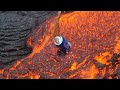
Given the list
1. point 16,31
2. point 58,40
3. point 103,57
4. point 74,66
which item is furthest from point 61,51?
point 16,31

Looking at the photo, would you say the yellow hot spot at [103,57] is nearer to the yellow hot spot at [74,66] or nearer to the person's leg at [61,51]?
the yellow hot spot at [74,66]

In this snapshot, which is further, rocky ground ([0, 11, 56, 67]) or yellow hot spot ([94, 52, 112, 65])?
rocky ground ([0, 11, 56, 67])

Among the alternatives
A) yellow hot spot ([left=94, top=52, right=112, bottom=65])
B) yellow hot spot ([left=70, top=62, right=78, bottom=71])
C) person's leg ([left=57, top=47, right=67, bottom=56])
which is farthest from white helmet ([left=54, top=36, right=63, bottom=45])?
yellow hot spot ([left=94, top=52, right=112, bottom=65])

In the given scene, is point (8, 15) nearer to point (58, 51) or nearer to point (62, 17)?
point (62, 17)

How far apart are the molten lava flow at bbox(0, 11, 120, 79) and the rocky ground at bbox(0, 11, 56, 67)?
12 centimetres

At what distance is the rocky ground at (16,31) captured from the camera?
2.82m

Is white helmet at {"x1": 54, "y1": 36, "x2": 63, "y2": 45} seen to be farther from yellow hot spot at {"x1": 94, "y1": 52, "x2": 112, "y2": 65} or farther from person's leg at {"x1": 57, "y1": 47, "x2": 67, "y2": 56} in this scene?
yellow hot spot at {"x1": 94, "y1": 52, "x2": 112, "y2": 65}

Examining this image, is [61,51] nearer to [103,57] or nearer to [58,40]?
[58,40]

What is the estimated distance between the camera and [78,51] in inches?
102

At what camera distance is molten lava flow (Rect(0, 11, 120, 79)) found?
2361mm

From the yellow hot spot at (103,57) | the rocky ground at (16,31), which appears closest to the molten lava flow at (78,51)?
the yellow hot spot at (103,57)

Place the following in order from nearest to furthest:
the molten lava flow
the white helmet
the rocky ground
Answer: the molten lava flow < the white helmet < the rocky ground
